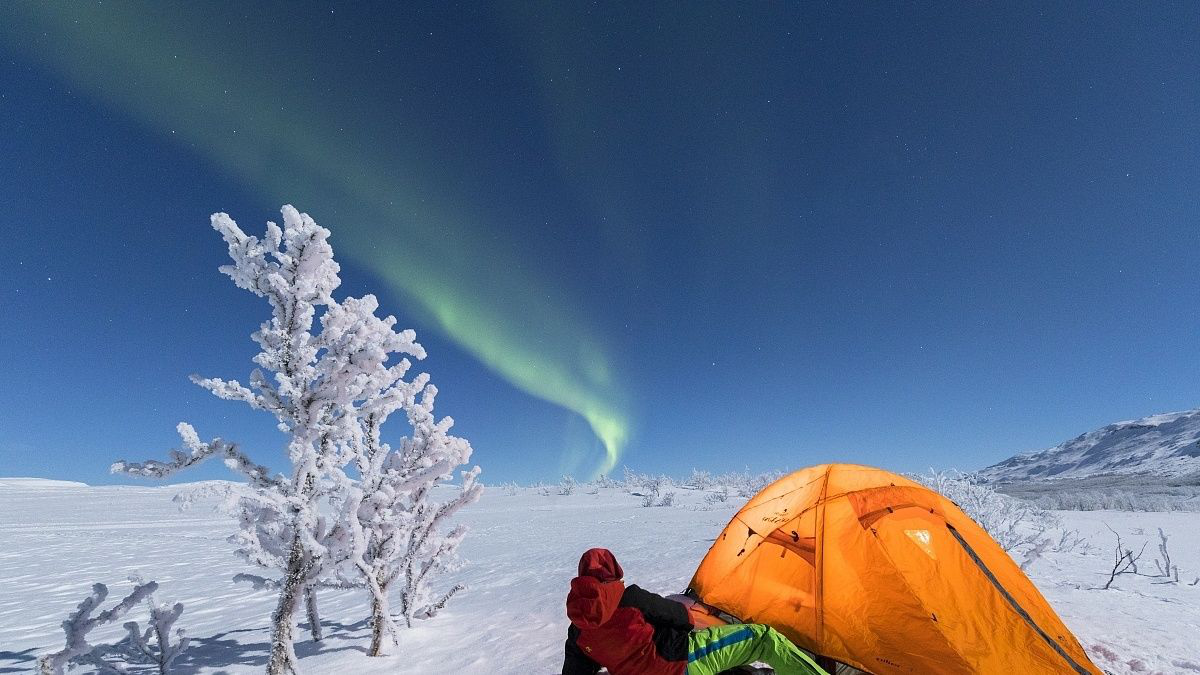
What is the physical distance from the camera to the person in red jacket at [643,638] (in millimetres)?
3500

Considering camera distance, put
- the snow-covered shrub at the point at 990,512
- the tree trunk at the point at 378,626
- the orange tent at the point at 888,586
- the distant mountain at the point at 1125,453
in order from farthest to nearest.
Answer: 1. the distant mountain at the point at 1125,453
2. the snow-covered shrub at the point at 990,512
3. the tree trunk at the point at 378,626
4. the orange tent at the point at 888,586

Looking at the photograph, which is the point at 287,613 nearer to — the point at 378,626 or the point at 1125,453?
the point at 378,626

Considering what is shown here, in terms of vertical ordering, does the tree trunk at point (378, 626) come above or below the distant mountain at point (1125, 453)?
below

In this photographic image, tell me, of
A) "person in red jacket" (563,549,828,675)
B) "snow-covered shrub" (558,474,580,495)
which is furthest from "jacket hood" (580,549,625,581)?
"snow-covered shrub" (558,474,580,495)

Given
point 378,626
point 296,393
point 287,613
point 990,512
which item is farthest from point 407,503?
point 990,512

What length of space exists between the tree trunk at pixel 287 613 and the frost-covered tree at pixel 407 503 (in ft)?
2.26

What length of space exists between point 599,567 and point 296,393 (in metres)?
3.40

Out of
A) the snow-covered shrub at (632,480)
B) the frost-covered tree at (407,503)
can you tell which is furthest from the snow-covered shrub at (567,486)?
the frost-covered tree at (407,503)

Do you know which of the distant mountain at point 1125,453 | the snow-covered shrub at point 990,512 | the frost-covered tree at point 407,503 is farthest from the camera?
the distant mountain at point 1125,453

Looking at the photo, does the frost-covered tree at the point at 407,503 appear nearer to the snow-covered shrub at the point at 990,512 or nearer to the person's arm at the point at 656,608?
the person's arm at the point at 656,608

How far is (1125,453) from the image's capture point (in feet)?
285

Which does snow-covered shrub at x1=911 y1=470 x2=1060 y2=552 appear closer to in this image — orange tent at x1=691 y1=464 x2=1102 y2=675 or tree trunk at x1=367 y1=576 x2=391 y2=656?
orange tent at x1=691 y1=464 x2=1102 y2=675

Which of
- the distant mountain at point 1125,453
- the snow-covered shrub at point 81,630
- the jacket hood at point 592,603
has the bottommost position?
the snow-covered shrub at point 81,630

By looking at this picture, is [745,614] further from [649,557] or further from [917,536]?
[649,557]
